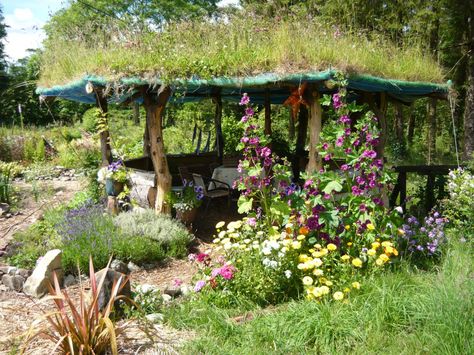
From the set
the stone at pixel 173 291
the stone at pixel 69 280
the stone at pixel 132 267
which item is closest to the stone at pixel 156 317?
the stone at pixel 173 291

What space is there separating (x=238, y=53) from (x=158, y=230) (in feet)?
8.88

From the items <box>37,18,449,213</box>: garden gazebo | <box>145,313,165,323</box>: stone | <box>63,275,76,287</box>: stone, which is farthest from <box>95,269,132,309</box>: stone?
<box>37,18,449,213</box>: garden gazebo

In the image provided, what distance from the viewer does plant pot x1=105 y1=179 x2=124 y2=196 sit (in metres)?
7.41

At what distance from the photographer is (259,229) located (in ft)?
16.7

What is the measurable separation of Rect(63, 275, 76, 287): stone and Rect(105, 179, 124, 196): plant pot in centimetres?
216

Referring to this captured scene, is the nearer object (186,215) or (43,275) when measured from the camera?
(43,275)

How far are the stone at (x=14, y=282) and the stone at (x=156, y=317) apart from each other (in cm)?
205

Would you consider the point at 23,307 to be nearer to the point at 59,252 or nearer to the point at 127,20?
the point at 59,252

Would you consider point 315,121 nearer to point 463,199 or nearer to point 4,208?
point 463,199

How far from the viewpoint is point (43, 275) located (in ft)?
16.4

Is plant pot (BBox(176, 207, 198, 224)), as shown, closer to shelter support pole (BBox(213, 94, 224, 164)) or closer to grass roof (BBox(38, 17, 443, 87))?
grass roof (BBox(38, 17, 443, 87))

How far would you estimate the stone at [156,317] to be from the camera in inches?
156

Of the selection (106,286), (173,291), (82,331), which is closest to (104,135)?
(173,291)

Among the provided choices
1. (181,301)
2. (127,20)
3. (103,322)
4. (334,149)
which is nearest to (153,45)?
(127,20)
